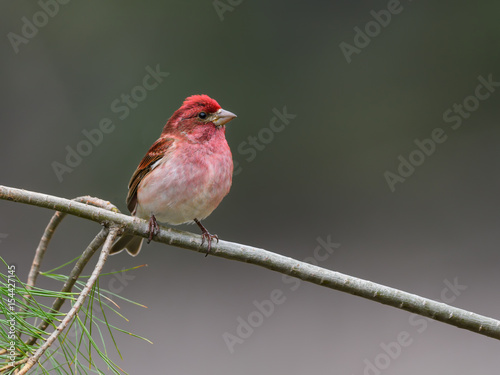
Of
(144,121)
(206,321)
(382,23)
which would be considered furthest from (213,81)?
(206,321)

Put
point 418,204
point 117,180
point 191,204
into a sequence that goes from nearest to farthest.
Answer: point 191,204 < point 117,180 < point 418,204

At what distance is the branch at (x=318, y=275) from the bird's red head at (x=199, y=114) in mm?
589

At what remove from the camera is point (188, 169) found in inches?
74.5

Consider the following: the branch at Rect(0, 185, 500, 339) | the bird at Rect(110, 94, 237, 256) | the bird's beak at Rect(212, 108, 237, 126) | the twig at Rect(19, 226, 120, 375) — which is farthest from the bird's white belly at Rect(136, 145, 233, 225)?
the twig at Rect(19, 226, 120, 375)

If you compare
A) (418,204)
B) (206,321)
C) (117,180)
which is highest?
(117,180)

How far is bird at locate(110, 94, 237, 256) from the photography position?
1879 millimetres

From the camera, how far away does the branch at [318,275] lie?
4.42ft

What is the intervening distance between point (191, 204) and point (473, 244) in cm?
184

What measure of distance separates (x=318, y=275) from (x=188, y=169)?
66cm

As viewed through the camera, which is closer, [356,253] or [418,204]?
[356,253]

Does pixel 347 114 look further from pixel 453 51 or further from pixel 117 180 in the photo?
pixel 117 180

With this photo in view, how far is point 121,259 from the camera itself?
3.13m

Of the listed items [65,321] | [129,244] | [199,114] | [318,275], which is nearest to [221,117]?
[199,114]

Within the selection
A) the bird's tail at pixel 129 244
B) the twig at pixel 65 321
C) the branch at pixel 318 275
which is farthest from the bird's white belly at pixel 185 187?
the twig at pixel 65 321
